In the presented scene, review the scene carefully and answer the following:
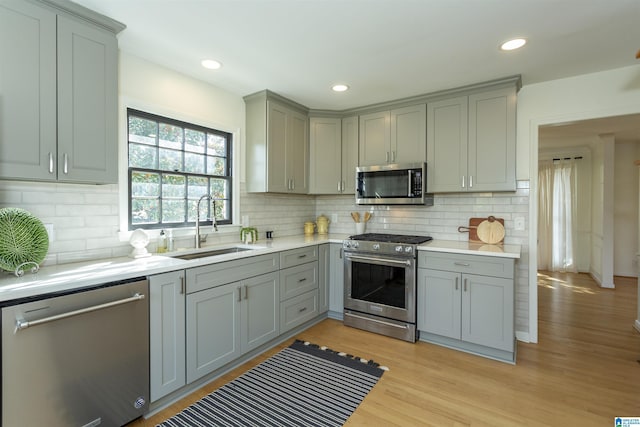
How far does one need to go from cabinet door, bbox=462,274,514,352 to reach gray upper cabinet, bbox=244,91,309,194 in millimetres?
2055

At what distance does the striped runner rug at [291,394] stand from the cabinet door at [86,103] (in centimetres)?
162

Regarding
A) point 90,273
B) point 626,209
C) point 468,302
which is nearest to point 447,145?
point 468,302

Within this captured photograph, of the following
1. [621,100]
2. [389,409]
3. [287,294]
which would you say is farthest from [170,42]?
[621,100]

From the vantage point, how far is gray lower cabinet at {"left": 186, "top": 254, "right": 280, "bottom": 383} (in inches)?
83.0

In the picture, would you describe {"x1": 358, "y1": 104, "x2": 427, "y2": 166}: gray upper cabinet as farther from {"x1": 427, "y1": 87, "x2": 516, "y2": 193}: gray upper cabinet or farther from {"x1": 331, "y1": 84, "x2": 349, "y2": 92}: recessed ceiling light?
{"x1": 331, "y1": 84, "x2": 349, "y2": 92}: recessed ceiling light

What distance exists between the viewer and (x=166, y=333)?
1942 mm

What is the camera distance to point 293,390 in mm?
2178

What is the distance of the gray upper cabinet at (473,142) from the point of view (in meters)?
2.86

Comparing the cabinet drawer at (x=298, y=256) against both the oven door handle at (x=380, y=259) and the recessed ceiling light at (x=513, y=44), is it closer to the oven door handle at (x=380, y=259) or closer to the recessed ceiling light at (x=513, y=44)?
the oven door handle at (x=380, y=259)

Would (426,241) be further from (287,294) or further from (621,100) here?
(621,100)

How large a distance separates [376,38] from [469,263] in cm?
198

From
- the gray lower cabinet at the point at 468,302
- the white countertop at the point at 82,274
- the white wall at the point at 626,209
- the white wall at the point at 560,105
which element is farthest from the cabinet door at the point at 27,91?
the white wall at the point at 626,209

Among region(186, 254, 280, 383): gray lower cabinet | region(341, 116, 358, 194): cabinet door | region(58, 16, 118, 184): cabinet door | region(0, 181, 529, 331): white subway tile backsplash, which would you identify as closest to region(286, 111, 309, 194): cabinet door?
region(0, 181, 529, 331): white subway tile backsplash

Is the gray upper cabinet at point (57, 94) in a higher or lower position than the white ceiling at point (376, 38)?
lower
